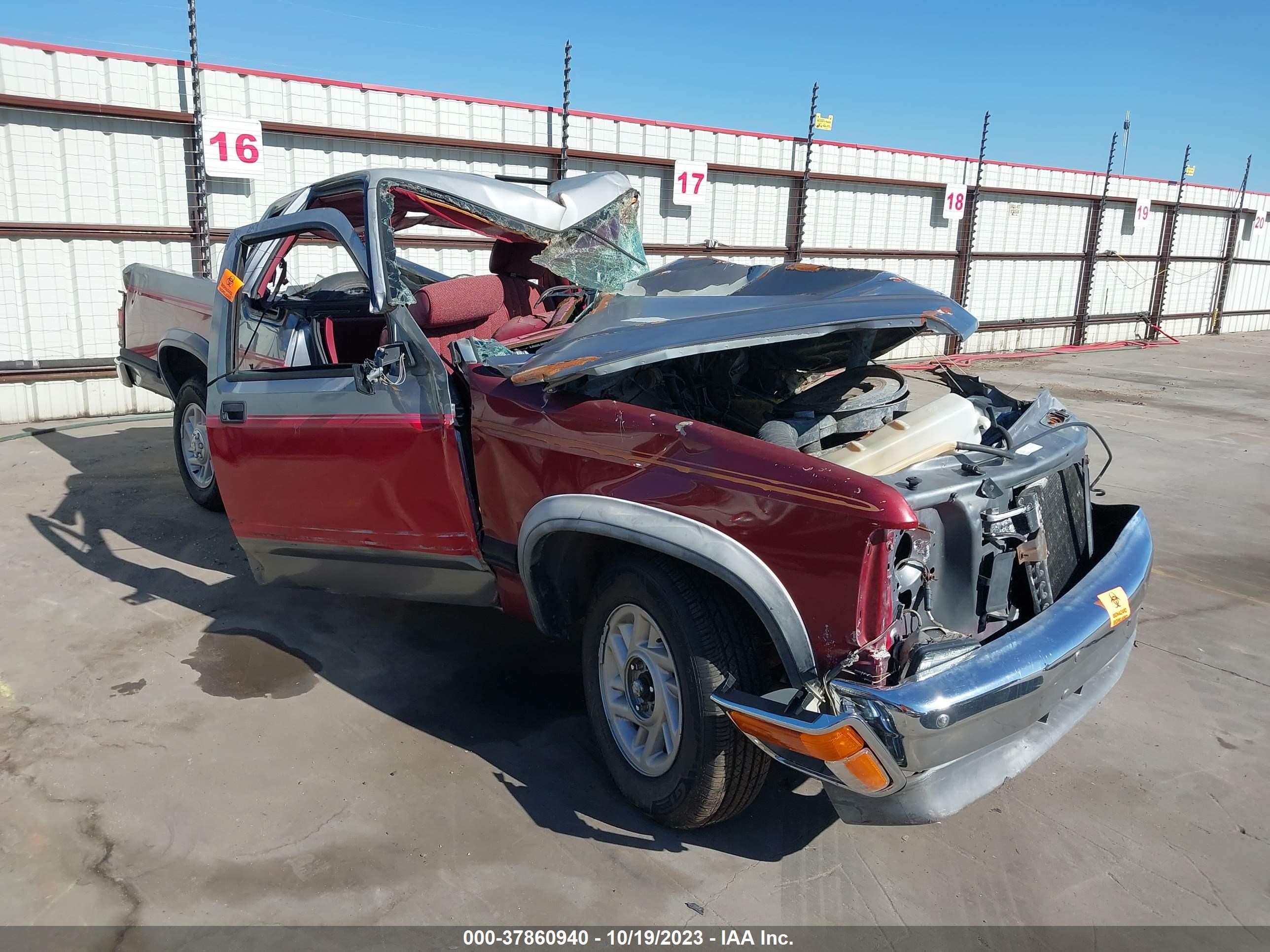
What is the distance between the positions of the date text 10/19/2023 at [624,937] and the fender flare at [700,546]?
0.73 metres

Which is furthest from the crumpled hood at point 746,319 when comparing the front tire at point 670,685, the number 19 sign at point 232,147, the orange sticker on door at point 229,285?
the number 19 sign at point 232,147

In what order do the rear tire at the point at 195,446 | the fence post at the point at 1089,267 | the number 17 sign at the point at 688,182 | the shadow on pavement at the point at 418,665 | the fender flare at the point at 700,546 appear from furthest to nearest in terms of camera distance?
the fence post at the point at 1089,267
the number 17 sign at the point at 688,182
the rear tire at the point at 195,446
the shadow on pavement at the point at 418,665
the fender flare at the point at 700,546

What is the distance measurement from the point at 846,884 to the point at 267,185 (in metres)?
9.35

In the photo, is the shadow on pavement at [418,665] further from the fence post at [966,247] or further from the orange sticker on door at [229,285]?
the fence post at [966,247]

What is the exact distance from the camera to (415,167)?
33.9 feet

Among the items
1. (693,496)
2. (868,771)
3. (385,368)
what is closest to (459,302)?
(385,368)

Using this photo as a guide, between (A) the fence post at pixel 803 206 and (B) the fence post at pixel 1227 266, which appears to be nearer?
(A) the fence post at pixel 803 206

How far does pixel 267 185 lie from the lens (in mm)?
9711

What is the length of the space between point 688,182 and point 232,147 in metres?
5.90

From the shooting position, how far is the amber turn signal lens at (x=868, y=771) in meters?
2.30

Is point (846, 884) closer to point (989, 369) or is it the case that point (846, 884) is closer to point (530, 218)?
point (530, 218)

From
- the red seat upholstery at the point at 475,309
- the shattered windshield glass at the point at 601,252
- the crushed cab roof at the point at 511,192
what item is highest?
the crushed cab roof at the point at 511,192

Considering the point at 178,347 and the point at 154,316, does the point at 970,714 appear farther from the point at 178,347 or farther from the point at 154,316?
the point at 154,316

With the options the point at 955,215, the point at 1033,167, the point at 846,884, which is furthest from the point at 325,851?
the point at 1033,167
